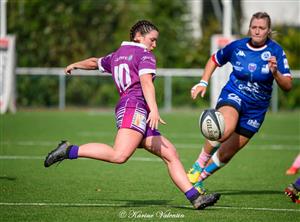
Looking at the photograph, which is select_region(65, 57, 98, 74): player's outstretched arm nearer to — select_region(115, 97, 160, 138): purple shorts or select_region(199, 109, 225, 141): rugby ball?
select_region(115, 97, 160, 138): purple shorts

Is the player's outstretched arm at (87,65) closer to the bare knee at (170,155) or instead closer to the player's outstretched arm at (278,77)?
the bare knee at (170,155)

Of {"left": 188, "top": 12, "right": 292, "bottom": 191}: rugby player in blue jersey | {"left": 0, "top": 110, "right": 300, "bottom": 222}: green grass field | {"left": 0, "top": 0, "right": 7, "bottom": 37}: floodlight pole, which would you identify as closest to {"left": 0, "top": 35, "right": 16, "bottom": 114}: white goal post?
{"left": 0, "top": 0, "right": 7, "bottom": 37}: floodlight pole

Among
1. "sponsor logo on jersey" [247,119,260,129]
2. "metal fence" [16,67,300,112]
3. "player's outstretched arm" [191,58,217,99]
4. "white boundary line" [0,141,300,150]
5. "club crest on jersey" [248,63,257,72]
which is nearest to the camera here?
"player's outstretched arm" [191,58,217,99]

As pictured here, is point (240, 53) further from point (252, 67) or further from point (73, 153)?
point (73, 153)

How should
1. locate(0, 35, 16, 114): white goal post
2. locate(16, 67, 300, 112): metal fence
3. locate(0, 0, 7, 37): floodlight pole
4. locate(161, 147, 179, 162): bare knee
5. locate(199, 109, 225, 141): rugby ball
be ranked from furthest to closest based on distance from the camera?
locate(16, 67, 300, 112): metal fence
locate(0, 35, 16, 114): white goal post
locate(0, 0, 7, 37): floodlight pole
locate(199, 109, 225, 141): rugby ball
locate(161, 147, 179, 162): bare knee

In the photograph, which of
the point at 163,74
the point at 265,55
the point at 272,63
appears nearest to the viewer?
the point at 272,63

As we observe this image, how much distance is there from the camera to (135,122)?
801cm

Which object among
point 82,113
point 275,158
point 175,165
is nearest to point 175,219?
point 175,165

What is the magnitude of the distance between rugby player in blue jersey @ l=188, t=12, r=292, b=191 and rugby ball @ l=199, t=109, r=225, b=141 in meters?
0.12

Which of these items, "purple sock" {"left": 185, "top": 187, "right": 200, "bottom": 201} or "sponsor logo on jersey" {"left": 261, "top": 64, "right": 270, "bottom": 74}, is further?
"sponsor logo on jersey" {"left": 261, "top": 64, "right": 270, "bottom": 74}

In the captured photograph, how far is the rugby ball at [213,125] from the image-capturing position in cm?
898

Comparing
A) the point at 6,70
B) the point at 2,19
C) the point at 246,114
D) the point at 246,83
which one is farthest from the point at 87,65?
the point at 2,19

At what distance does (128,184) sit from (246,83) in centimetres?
213

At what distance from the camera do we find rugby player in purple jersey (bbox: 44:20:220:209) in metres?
7.97
